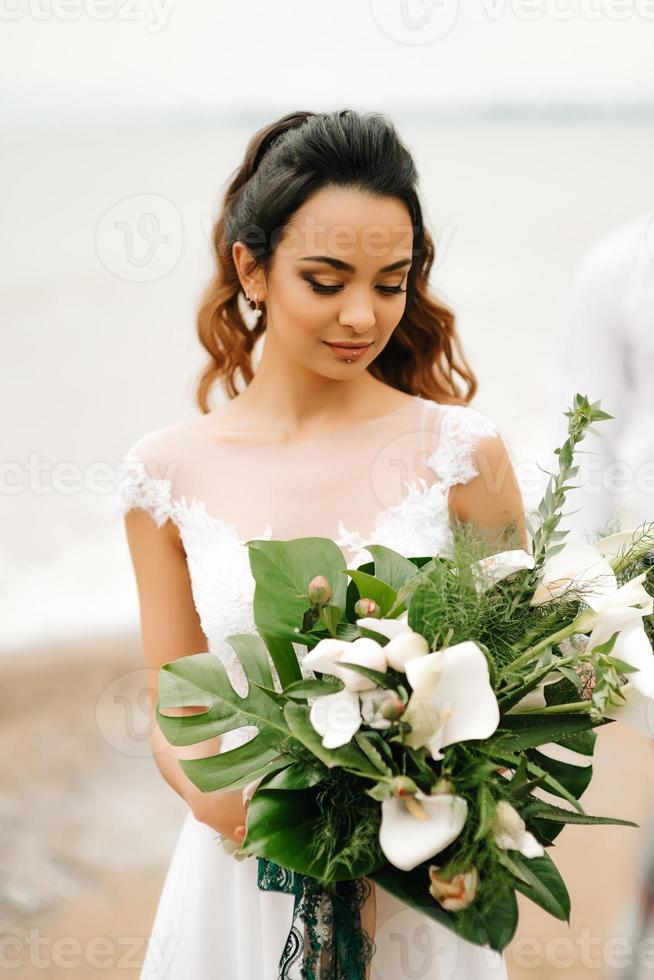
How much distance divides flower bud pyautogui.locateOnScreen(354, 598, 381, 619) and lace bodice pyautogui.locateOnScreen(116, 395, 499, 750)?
16.1 inches

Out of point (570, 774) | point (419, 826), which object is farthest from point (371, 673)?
point (570, 774)

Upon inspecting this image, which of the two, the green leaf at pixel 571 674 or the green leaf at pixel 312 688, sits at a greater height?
the green leaf at pixel 571 674

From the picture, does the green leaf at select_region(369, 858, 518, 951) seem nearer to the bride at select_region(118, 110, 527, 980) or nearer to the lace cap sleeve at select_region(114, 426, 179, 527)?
the bride at select_region(118, 110, 527, 980)

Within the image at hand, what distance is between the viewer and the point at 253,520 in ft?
4.45

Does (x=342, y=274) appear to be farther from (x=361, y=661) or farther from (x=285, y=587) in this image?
(x=361, y=661)

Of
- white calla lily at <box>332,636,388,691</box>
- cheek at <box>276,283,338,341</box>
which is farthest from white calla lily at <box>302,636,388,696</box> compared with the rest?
cheek at <box>276,283,338,341</box>

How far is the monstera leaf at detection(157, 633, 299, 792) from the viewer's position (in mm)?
914

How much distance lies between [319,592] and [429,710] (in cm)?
13

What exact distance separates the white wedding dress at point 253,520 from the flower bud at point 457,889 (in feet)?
1.61

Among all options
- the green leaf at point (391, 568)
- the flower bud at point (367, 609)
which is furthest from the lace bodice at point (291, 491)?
the flower bud at point (367, 609)

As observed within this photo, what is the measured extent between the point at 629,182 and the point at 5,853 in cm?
450

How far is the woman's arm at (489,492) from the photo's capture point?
1329 mm

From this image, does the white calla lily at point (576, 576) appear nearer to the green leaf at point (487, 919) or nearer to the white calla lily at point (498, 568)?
the white calla lily at point (498, 568)

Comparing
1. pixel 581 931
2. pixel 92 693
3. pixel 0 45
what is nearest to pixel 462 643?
pixel 581 931
